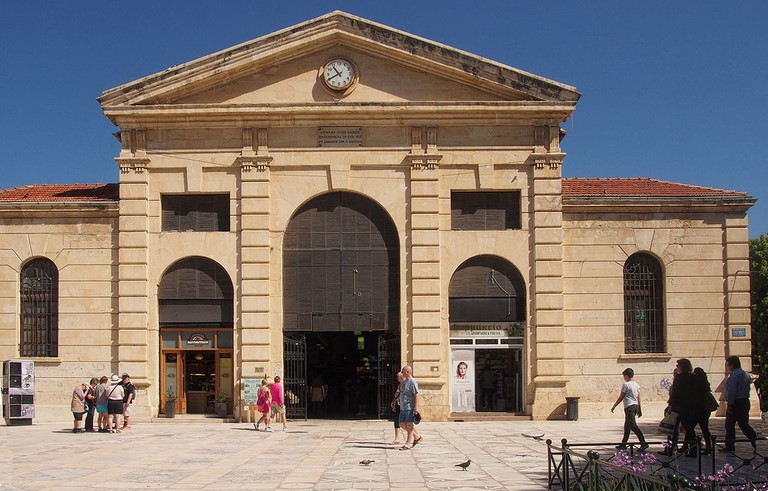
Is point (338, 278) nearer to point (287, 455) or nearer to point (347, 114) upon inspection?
point (347, 114)

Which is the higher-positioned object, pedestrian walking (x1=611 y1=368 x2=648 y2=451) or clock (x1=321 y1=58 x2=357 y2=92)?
clock (x1=321 y1=58 x2=357 y2=92)

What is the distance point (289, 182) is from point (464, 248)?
5.60 m

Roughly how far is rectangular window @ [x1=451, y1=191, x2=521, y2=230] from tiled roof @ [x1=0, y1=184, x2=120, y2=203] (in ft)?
34.3

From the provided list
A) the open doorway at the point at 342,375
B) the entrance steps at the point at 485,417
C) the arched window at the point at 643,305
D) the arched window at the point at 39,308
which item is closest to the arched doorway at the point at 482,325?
the entrance steps at the point at 485,417

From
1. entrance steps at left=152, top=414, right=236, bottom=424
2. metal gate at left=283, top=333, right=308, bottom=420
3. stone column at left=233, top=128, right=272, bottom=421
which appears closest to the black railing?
metal gate at left=283, top=333, right=308, bottom=420

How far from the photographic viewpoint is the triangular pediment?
27.5 meters

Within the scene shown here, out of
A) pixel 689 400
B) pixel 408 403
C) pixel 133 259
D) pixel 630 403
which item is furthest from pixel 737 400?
pixel 133 259

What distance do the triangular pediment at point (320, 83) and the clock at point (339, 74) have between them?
7.7 inches

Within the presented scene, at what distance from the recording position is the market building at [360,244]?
90.6 ft

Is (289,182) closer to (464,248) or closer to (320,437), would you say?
(464,248)

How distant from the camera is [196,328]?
28.2 metres

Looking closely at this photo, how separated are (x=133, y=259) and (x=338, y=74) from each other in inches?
325

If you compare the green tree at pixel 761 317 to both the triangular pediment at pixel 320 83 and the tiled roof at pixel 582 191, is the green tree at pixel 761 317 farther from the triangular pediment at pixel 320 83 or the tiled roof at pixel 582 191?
the triangular pediment at pixel 320 83

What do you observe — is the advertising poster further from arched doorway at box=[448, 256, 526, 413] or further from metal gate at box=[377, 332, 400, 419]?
metal gate at box=[377, 332, 400, 419]
